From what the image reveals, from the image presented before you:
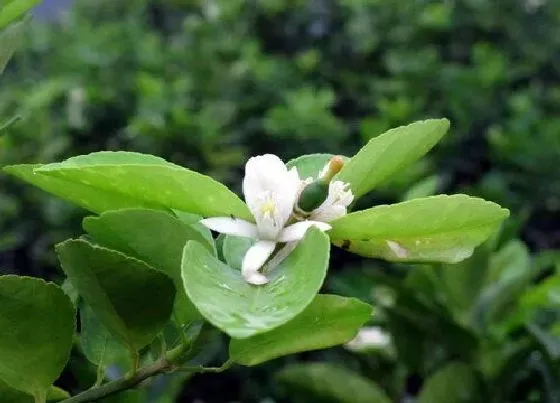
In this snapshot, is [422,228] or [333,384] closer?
[422,228]

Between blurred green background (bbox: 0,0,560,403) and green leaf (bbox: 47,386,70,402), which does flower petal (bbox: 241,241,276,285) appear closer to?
green leaf (bbox: 47,386,70,402)

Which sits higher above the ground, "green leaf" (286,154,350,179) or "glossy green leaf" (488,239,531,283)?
"green leaf" (286,154,350,179)

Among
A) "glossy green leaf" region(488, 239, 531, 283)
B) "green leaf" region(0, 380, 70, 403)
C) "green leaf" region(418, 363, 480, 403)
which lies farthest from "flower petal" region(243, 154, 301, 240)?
"glossy green leaf" region(488, 239, 531, 283)

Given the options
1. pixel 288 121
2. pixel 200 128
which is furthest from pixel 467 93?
pixel 200 128

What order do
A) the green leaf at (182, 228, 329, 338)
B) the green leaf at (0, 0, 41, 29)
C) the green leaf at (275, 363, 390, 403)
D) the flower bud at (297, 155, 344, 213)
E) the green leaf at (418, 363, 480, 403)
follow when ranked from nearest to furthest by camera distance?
the green leaf at (182, 228, 329, 338) → the flower bud at (297, 155, 344, 213) → the green leaf at (0, 0, 41, 29) → the green leaf at (418, 363, 480, 403) → the green leaf at (275, 363, 390, 403)

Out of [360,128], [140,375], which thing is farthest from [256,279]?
[360,128]

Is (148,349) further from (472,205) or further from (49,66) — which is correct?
(49,66)

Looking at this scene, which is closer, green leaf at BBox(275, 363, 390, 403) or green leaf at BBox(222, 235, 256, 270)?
green leaf at BBox(222, 235, 256, 270)

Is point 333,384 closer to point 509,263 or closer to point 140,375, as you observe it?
point 509,263
